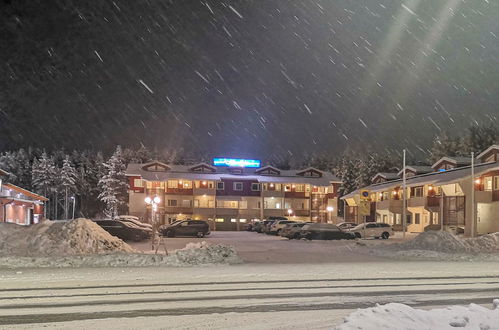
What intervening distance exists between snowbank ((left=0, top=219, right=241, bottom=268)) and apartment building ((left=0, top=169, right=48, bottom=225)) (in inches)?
1148

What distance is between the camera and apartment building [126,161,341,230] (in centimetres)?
7269

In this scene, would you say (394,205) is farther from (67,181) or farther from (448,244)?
(67,181)

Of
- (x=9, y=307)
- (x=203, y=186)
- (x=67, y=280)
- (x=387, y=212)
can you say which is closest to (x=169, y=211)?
(x=203, y=186)

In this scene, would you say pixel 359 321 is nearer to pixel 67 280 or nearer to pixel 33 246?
pixel 67 280

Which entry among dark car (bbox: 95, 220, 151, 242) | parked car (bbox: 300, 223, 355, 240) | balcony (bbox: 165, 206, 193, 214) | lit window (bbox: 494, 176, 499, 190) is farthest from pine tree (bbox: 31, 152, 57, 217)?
lit window (bbox: 494, 176, 499, 190)

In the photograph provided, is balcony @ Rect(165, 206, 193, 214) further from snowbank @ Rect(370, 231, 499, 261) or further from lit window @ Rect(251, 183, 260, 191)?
snowbank @ Rect(370, 231, 499, 261)

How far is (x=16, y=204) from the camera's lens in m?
58.0

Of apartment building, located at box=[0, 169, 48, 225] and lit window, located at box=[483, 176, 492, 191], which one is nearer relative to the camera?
lit window, located at box=[483, 176, 492, 191]

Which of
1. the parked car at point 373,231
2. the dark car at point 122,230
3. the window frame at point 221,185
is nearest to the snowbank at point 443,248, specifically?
the parked car at point 373,231

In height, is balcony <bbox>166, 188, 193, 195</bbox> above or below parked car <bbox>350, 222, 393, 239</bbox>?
above

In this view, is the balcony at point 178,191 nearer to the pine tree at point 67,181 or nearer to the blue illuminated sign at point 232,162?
the blue illuminated sign at point 232,162

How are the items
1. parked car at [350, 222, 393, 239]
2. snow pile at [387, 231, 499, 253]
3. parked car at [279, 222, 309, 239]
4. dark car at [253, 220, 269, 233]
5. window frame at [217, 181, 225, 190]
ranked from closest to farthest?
snow pile at [387, 231, 499, 253], parked car at [279, 222, 309, 239], parked car at [350, 222, 393, 239], dark car at [253, 220, 269, 233], window frame at [217, 181, 225, 190]

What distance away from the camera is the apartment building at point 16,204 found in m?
51.3

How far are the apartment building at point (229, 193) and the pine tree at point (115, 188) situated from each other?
12.6 meters
